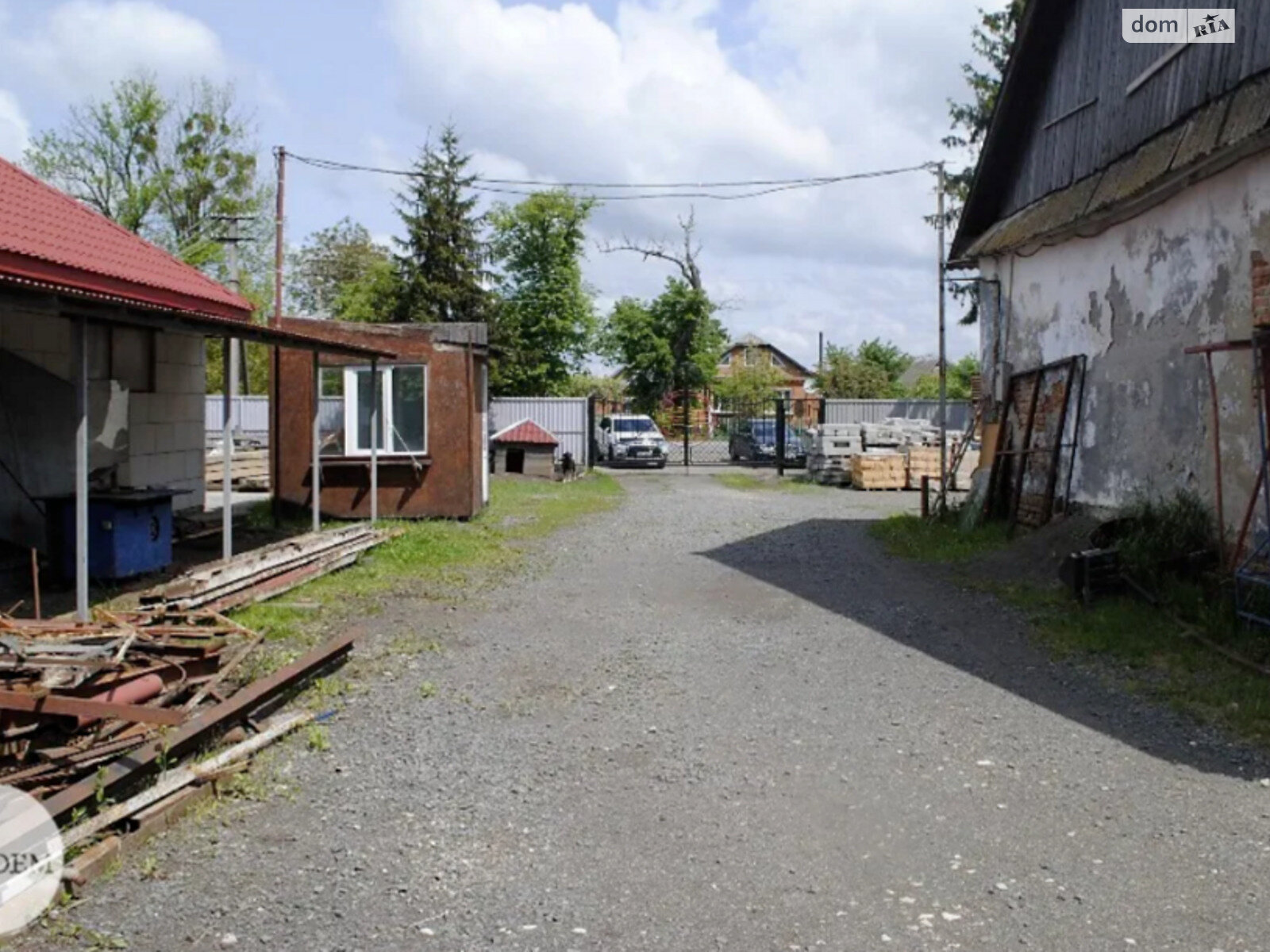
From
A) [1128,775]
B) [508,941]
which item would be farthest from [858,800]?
[508,941]

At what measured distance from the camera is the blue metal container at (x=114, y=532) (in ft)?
28.7

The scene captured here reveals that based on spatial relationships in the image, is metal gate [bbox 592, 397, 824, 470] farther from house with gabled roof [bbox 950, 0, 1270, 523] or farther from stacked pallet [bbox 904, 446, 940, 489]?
house with gabled roof [bbox 950, 0, 1270, 523]

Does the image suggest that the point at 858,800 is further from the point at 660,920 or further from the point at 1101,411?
the point at 1101,411

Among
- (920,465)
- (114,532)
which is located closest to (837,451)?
(920,465)

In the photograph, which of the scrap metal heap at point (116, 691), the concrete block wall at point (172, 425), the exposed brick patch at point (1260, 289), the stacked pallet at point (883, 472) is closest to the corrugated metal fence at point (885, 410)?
the stacked pallet at point (883, 472)

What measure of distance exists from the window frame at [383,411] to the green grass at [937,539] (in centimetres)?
645

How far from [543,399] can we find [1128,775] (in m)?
25.5

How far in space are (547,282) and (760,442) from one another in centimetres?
1708

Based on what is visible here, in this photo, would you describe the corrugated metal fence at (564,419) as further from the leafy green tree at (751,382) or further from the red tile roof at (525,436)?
the leafy green tree at (751,382)

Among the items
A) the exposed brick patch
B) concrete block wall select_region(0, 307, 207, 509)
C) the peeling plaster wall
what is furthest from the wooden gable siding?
concrete block wall select_region(0, 307, 207, 509)

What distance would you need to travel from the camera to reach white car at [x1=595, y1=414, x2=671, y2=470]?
101 ft

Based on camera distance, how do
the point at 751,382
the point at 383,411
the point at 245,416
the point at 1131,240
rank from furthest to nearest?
the point at 751,382, the point at 245,416, the point at 383,411, the point at 1131,240

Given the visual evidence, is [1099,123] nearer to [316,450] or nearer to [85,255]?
[316,450]

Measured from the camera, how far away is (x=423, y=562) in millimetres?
11039
